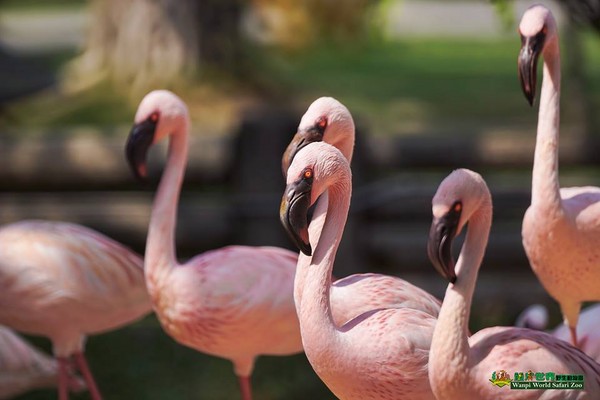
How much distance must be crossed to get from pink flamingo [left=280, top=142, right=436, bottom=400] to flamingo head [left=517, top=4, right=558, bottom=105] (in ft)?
2.68

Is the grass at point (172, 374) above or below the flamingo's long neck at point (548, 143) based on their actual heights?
below

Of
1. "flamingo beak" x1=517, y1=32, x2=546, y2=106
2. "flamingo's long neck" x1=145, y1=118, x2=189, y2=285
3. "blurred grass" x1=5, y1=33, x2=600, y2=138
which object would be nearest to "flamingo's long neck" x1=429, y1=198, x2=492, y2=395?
"flamingo beak" x1=517, y1=32, x2=546, y2=106

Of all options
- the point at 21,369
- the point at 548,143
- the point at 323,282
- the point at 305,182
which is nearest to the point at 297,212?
the point at 305,182

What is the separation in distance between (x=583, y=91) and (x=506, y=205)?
183 inches

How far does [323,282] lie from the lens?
3.73 metres

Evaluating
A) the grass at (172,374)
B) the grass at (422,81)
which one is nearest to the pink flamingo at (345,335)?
the grass at (172,374)

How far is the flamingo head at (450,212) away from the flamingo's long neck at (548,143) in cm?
78

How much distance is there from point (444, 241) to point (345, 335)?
512 millimetres

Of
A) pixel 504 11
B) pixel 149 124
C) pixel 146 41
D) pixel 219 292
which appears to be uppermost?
pixel 504 11

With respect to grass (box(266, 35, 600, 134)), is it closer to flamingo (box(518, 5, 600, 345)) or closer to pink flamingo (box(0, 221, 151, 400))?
pink flamingo (box(0, 221, 151, 400))

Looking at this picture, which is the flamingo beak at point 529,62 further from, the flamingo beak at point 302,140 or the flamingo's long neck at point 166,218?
the flamingo's long neck at point 166,218

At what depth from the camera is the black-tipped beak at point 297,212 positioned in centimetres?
353

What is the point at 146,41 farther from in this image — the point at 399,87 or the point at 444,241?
the point at 444,241

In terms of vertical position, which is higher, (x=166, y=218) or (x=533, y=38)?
(x=533, y=38)
